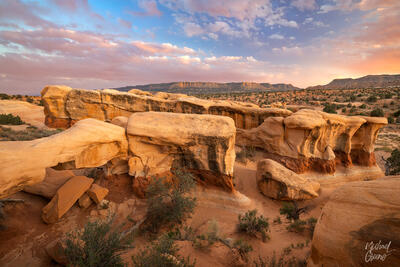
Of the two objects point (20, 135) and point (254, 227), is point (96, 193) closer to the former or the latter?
point (254, 227)

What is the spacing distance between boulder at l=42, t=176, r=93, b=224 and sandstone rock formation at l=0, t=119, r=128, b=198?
95 cm

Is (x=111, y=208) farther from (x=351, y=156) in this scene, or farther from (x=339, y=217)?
(x=351, y=156)

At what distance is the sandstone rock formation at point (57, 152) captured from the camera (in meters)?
3.27

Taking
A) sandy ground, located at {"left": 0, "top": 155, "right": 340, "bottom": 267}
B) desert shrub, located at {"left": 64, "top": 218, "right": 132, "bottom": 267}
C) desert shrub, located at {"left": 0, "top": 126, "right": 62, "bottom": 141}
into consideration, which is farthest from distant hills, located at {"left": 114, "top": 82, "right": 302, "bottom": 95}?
desert shrub, located at {"left": 64, "top": 218, "right": 132, "bottom": 267}

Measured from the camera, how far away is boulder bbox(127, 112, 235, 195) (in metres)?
5.82

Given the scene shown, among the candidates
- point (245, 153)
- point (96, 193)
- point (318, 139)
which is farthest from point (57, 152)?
point (318, 139)

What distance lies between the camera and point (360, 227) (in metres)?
2.11

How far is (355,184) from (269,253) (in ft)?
9.96

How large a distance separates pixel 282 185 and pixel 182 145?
482cm

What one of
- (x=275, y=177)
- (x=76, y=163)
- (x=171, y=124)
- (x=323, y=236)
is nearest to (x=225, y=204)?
(x=275, y=177)

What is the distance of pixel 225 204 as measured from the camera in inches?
246

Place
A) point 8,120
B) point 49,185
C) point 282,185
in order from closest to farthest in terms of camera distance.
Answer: point 49,185, point 282,185, point 8,120

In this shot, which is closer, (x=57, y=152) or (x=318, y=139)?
(x=57, y=152)
